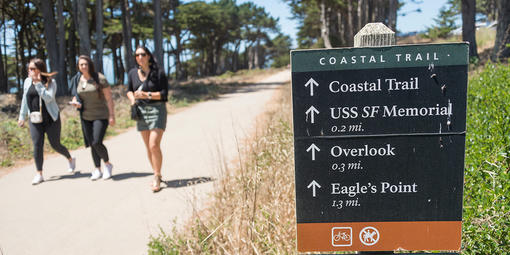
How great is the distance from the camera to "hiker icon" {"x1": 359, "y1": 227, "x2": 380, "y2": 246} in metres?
1.98

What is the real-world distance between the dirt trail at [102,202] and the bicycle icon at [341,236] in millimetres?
1478

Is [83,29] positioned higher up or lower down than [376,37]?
higher up

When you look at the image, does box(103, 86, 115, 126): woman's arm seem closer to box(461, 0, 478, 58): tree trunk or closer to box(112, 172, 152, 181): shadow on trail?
box(112, 172, 152, 181): shadow on trail

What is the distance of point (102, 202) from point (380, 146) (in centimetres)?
414

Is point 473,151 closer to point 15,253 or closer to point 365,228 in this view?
point 365,228

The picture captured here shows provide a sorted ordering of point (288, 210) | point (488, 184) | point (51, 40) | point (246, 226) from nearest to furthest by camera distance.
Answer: point (488, 184) < point (246, 226) < point (288, 210) < point (51, 40)

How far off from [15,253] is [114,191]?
1793 mm

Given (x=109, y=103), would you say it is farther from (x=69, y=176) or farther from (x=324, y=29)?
(x=324, y=29)

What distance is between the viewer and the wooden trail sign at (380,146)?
187 centimetres

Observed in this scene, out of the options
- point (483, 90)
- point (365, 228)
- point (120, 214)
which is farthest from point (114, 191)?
point (483, 90)

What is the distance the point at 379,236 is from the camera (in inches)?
78.0

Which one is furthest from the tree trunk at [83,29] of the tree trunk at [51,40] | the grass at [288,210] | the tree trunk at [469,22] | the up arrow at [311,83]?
the tree trunk at [469,22]

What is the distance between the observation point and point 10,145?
27.0 feet

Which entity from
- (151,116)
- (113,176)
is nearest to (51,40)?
(113,176)
